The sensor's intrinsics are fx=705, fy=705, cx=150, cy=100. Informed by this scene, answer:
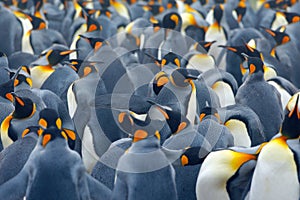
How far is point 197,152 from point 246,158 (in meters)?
0.38

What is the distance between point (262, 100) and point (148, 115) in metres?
1.40

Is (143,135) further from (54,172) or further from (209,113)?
(209,113)

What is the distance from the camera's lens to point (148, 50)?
7.32 metres

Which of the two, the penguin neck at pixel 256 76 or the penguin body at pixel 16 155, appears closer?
the penguin body at pixel 16 155

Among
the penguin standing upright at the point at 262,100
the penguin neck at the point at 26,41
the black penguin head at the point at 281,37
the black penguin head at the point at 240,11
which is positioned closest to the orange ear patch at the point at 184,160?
the penguin standing upright at the point at 262,100

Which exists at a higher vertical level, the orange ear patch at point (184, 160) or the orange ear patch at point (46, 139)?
the orange ear patch at point (46, 139)

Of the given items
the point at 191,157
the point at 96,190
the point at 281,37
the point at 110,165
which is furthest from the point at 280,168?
the point at 281,37

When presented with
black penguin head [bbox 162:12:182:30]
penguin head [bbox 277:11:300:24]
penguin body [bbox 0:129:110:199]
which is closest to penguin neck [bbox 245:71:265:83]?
penguin body [bbox 0:129:110:199]

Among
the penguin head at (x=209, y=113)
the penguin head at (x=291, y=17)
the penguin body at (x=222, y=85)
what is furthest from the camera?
the penguin head at (x=291, y=17)

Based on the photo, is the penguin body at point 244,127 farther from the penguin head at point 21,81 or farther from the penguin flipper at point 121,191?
the penguin head at point 21,81

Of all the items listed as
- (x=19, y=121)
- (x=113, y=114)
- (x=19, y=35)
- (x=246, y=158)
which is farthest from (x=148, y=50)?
(x=246, y=158)

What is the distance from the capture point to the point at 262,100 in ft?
16.3

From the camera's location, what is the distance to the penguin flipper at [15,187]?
3389mm

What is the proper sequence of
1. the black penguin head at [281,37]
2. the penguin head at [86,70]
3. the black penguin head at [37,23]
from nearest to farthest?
1. the penguin head at [86,70]
2. the black penguin head at [281,37]
3. the black penguin head at [37,23]
